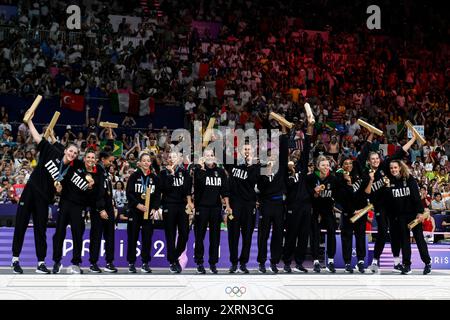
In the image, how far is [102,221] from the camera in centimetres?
1155

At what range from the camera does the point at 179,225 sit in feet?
38.6

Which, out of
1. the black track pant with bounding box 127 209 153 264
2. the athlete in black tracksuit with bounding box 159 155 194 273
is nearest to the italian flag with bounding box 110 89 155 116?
the athlete in black tracksuit with bounding box 159 155 194 273

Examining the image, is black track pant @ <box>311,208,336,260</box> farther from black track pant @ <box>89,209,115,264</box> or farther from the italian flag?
the italian flag

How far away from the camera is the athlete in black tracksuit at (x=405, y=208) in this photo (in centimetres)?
1221

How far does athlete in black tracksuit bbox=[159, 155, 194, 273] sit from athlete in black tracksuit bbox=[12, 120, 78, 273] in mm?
1762

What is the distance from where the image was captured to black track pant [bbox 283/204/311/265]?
11.8 meters

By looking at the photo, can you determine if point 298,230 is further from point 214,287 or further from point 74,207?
point 74,207

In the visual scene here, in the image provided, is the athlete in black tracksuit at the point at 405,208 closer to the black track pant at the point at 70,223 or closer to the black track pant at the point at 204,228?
the black track pant at the point at 204,228

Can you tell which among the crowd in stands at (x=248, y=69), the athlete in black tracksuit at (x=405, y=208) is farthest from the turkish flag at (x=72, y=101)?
the athlete in black tracksuit at (x=405, y=208)

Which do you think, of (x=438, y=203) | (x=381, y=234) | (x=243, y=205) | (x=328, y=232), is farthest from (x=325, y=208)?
(x=438, y=203)

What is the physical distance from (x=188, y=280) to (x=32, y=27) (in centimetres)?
1395

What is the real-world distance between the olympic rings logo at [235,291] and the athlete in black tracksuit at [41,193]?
305 centimetres

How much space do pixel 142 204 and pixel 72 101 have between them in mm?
8747
